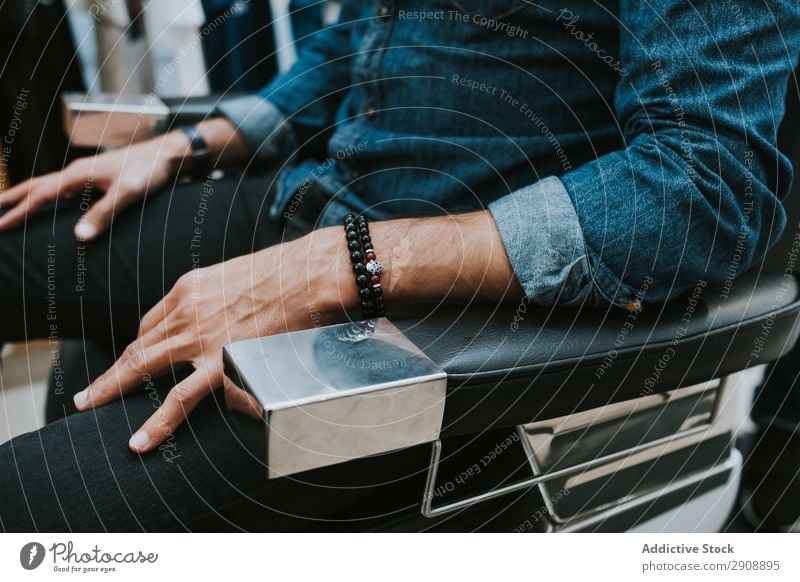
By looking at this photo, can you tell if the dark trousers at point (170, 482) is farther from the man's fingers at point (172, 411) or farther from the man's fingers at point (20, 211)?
the man's fingers at point (20, 211)

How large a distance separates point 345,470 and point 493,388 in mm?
126

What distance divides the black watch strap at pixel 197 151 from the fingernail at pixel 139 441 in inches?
14.2

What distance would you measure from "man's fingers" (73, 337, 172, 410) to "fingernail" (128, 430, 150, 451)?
0.05 m

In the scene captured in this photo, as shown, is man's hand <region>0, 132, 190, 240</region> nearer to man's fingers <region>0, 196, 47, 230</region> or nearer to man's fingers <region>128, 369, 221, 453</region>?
man's fingers <region>0, 196, 47, 230</region>

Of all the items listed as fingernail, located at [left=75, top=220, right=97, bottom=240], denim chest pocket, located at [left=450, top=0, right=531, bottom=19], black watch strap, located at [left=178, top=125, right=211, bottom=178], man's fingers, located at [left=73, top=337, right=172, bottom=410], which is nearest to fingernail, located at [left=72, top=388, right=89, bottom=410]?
man's fingers, located at [left=73, top=337, right=172, bottom=410]

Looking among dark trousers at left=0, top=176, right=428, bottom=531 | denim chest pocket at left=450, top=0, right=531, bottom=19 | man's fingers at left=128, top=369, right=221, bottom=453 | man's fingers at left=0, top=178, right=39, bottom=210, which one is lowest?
dark trousers at left=0, top=176, right=428, bottom=531

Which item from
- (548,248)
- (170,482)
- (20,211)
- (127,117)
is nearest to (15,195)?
(20,211)

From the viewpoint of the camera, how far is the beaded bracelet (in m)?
0.39

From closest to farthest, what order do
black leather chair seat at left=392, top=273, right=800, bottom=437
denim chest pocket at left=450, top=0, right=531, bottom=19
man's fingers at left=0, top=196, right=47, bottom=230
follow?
black leather chair seat at left=392, top=273, right=800, bottom=437
denim chest pocket at left=450, top=0, right=531, bottom=19
man's fingers at left=0, top=196, right=47, bottom=230

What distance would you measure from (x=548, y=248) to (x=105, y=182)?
464 millimetres

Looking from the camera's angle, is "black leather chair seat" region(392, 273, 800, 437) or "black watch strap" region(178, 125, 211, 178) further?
"black watch strap" region(178, 125, 211, 178)

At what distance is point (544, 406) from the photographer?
358 mm

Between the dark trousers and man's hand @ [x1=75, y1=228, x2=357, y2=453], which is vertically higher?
man's hand @ [x1=75, y1=228, x2=357, y2=453]
